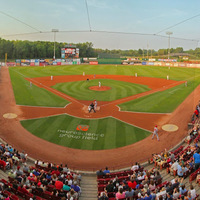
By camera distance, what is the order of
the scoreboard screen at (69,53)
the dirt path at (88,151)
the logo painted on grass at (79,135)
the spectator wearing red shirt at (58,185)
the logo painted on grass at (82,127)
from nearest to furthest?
the spectator wearing red shirt at (58,185)
the dirt path at (88,151)
the logo painted on grass at (79,135)
the logo painted on grass at (82,127)
the scoreboard screen at (69,53)

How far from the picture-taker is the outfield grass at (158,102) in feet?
96.2

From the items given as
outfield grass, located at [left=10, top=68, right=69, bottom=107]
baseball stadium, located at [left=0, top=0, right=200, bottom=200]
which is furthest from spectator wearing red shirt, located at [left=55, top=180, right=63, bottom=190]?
outfield grass, located at [left=10, top=68, right=69, bottom=107]

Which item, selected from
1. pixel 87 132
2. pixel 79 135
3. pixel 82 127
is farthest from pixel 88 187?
pixel 82 127

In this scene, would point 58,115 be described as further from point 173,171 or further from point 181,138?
point 173,171

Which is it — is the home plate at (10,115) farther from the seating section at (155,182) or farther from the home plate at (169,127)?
the home plate at (169,127)

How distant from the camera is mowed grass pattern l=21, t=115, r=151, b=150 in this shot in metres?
19.7

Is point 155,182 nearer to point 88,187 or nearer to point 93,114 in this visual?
point 88,187

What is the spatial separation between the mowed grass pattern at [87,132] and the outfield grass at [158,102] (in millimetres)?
6117

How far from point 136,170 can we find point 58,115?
1494cm

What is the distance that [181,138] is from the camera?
20.6 meters

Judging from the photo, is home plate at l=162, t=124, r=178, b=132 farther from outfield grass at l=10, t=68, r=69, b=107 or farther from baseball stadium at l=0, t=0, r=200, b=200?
outfield grass at l=10, t=68, r=69, b=107

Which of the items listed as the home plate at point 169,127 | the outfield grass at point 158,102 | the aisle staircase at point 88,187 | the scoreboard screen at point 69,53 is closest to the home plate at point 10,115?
the outfield grass at point 158,102

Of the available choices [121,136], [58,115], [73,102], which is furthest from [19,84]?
[121,136]

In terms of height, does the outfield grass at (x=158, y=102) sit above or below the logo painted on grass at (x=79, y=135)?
above
